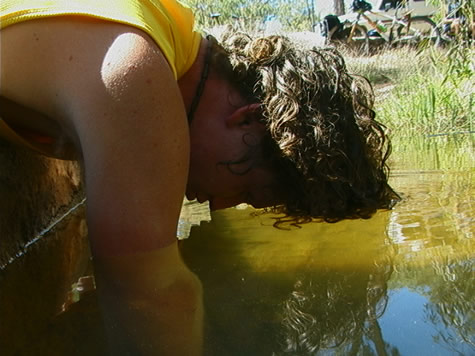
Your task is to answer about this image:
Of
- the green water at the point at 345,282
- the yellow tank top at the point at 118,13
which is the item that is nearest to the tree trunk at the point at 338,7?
the green water at the point at 345,282

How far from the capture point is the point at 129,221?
104cm

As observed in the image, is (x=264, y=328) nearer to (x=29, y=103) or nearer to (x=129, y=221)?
(x=129, y=221)

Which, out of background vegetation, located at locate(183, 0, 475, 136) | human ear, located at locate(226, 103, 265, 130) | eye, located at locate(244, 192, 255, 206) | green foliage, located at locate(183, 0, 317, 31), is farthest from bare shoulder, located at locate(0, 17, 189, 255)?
green foliage, located at locate(183, 0, 317, 31)

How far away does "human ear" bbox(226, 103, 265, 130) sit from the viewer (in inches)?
55.4

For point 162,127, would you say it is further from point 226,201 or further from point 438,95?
point 438,95

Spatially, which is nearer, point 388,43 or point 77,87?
A: point 77,87

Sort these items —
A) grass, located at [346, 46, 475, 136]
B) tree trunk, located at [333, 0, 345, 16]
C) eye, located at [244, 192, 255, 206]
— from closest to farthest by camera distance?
1. eye, located at [244, 192, 255, 206]
2. grass, located at [346, 46, 475, 136]
3. tree trunk, located at [333, 0, 345, 16]

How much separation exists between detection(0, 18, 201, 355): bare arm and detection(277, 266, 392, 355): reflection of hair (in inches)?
6.7

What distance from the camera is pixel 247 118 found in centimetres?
143

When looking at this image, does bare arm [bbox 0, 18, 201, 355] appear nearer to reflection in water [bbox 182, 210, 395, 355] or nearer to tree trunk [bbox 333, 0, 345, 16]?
reflection in water [bbox 182, 210, 395, 355]

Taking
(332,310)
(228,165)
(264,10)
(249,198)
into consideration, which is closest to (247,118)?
(228,165)

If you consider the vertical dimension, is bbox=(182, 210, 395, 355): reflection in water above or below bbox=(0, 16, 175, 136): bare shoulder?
below

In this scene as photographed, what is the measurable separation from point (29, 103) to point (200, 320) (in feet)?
1.95

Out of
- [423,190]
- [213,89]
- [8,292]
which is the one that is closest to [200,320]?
[8,292]
